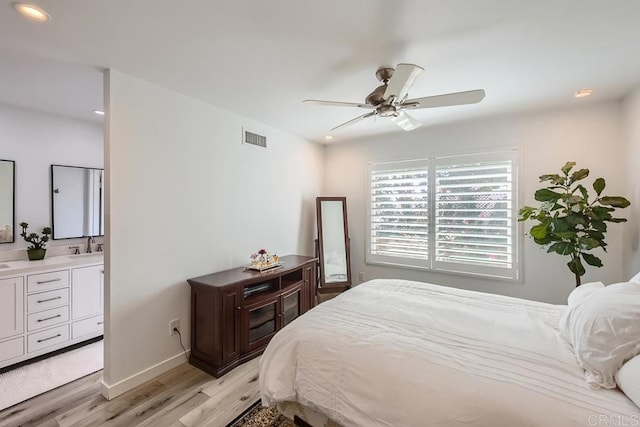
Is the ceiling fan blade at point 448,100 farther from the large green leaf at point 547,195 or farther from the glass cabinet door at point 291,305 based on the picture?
the glass cabinet door at point 291,305

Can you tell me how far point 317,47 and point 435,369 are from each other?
2.03m

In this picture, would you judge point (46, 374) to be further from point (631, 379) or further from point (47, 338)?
point (631, 379)

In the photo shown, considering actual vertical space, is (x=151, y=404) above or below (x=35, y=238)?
below

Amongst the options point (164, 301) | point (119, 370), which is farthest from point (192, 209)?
A: point (119, 370)

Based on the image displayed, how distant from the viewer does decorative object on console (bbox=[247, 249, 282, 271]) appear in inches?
115

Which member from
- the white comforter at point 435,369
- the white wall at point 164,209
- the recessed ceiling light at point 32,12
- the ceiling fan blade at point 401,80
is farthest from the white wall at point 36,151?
the ceiling fan blade at point 401,80

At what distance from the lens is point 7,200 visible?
2791 mm

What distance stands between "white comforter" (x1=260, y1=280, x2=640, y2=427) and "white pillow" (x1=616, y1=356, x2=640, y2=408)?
4cm

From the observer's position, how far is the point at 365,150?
4.18 m

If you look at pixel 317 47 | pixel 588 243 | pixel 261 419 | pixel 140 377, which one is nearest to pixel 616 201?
pixel 588 243

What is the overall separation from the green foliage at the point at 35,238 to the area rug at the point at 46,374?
1172mm

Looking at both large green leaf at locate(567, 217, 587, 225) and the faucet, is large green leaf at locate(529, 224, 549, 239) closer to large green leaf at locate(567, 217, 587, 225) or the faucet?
large green leaf at locate(567, 217, 587, 225)

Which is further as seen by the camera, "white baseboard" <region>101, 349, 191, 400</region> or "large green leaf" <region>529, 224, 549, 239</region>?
"large green leaf" <region>529, 224, 549, 239</region>

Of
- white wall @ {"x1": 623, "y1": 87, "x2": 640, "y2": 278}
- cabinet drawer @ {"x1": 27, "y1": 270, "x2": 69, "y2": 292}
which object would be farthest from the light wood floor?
white wall @ {"x1": 623, "y1": 87, "x2": 640, "y2": 278}
